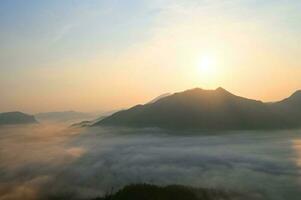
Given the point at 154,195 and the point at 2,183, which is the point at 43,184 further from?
the point at 154,195

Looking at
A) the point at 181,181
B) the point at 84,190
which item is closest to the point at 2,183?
the point at 84,190

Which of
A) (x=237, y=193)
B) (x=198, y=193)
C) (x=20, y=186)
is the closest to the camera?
(x=198, y=193)

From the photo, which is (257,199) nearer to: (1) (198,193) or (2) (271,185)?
(1) (198,193)

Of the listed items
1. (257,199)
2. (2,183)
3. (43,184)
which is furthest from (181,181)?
(2,183)

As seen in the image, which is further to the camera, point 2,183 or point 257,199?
point 2,183

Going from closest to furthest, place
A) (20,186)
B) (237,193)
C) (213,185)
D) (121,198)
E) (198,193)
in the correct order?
(121,198)
(198,193)
(237,193)
(213,185)
(20,186)

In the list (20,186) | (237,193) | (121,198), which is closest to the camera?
(121,198)
